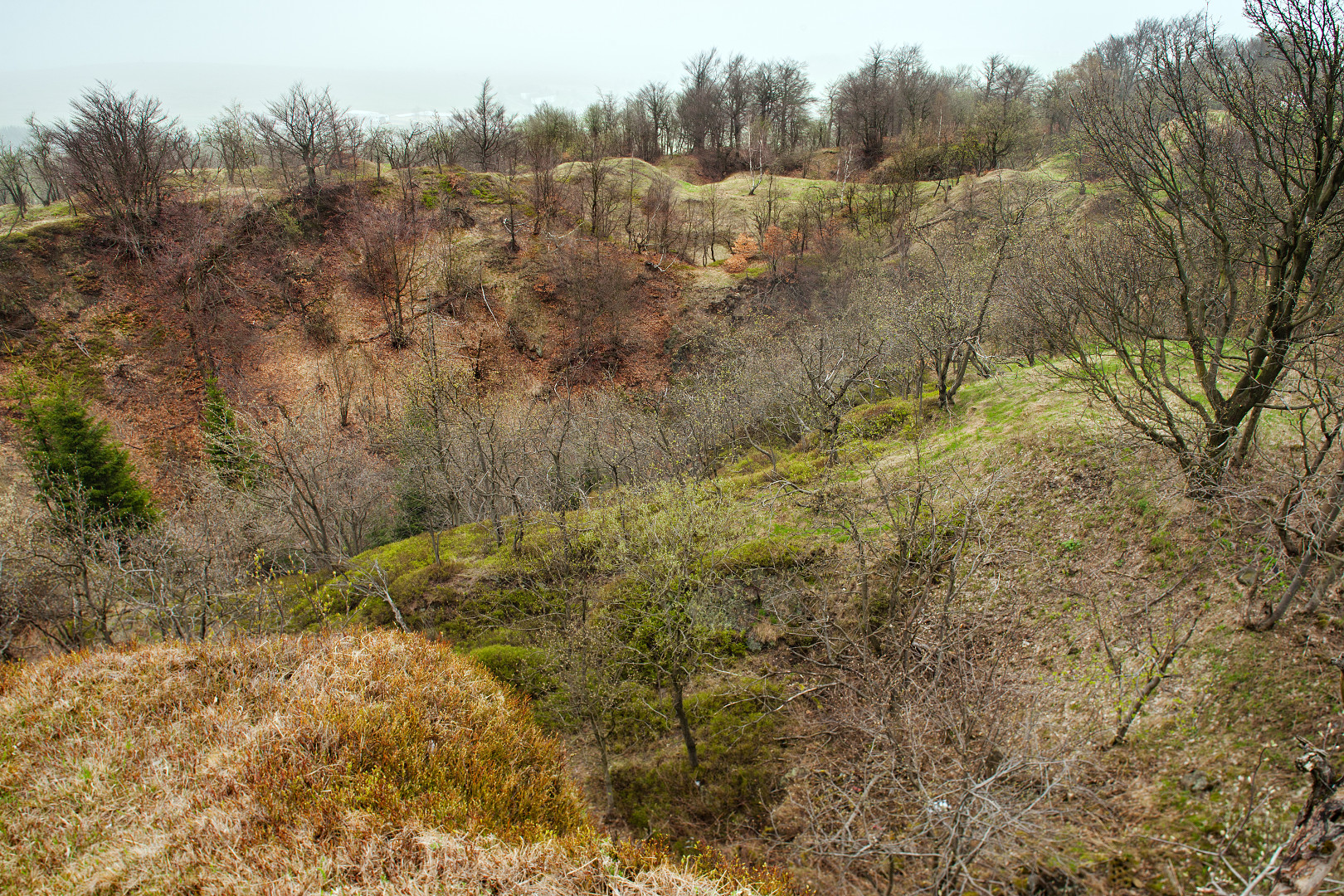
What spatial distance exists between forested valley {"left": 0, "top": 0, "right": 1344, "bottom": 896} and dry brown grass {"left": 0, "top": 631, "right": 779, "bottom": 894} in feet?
0.17

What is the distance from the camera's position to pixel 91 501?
18094 mm

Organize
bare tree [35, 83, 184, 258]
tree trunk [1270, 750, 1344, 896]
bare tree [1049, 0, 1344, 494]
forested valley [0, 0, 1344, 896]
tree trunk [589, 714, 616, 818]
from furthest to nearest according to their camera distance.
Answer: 1. bare tree [35, 83, 184, 258]
2. tree trunk [589, 714, 616, 818]
3. bare tree [1049, 0, 1344, 494]
4. forested valley [0, 0, 1344, 896]
5. tree trunk [1270, 750, 1344, 896]

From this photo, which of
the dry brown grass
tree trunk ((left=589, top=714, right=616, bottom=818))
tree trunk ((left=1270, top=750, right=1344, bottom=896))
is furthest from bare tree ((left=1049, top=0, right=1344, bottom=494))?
tree trunk ((left=589, top=714, right=616, bottom=818))

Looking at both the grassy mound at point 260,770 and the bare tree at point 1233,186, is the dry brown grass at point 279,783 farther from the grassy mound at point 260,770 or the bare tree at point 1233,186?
the bare tree at point 1233,186

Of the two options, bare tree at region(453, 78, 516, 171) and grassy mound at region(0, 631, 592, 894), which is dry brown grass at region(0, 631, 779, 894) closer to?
grassy mound at region(0, 631, 592, 894)

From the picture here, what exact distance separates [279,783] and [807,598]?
34.2 feet

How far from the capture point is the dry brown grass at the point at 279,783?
554 cm

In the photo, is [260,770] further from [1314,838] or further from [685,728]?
[1314,838]

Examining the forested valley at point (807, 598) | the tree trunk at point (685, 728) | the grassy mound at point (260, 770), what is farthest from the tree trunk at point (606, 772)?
the grassy mound at point (260, 770)

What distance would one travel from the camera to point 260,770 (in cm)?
636

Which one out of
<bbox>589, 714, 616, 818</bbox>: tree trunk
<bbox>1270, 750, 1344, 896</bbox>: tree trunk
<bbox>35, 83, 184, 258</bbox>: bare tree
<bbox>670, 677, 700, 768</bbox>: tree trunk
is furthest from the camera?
<bbox>35, 83, 184, 258</bbox>: bare tree

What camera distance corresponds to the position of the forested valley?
6383 mm

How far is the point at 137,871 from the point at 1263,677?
13473 mm

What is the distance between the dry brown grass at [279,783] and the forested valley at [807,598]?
0.17 feet
